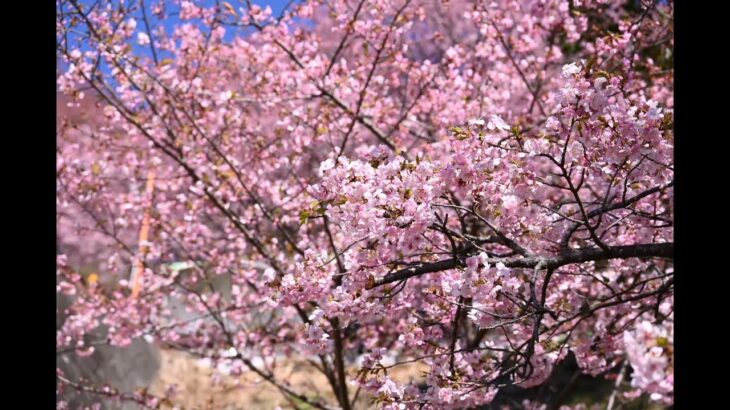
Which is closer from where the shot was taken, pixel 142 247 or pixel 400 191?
pixel 400 191

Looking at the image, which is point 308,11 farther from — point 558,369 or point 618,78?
point 558,369

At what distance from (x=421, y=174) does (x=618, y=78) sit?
2.01 ft

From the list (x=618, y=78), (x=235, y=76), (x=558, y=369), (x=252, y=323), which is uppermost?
(x=235, y=76)

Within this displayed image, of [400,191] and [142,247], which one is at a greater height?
[142,247]

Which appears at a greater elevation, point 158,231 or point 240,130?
point 240,130

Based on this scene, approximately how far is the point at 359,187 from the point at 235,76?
4206 mm

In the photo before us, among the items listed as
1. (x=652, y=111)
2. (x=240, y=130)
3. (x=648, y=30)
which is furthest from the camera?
(x=240, y=130)

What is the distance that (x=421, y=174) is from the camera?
210 centimetres

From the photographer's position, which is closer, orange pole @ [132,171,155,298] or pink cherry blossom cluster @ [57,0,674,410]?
pink cherry blossom cluster @ [57,0,674,410]

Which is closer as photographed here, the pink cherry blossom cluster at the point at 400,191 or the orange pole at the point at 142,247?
the pink cherry blossom cluster at the point at 400,191

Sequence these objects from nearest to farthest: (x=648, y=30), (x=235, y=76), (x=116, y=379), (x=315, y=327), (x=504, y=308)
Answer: (x=315, y=327), (x=504, y=308), (x=648, y=30), (x=235, y=76), (x=116, y=379)

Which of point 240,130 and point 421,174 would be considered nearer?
point 421,174

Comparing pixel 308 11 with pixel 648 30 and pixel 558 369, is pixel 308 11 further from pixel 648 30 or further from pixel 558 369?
pixel 558 369

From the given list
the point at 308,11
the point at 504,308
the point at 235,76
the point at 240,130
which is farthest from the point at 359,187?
the point at 235,76
